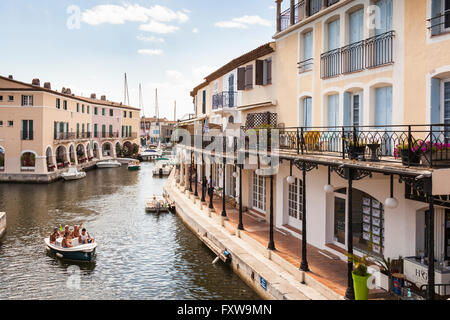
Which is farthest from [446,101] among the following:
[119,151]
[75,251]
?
[119,151]

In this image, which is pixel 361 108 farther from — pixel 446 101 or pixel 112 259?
pixel 112 259

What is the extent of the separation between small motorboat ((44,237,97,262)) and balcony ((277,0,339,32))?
14271 millimetres

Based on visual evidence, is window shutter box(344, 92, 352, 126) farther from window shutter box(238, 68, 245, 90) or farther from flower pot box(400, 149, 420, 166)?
window shutter box(238, 68, 245, 90)

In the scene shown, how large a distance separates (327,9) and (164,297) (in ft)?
41.9

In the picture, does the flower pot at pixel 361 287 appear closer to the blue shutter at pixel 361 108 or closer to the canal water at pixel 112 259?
the canal water at pixel 112 259

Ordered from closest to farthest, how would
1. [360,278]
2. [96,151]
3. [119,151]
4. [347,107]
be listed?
[360,278]
[347,107]
[96,151]
[119,151]

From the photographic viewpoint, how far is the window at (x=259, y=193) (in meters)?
22.9

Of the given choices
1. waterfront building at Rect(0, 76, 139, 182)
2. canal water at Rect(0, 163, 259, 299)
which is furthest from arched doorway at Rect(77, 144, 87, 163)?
canal water at Rect(0, 163, 259, 299)

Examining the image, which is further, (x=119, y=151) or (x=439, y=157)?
(x=119, y=151)

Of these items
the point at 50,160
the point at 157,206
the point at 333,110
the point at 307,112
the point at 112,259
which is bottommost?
the point at 112,259

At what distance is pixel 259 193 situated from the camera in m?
23.7

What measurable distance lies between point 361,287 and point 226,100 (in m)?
17.9

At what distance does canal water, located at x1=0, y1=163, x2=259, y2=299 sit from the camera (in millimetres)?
14750

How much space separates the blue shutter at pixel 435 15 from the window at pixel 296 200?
9.02m
